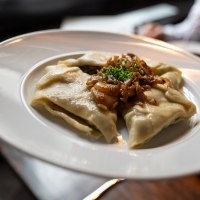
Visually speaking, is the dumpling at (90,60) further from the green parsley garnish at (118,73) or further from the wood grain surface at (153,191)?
the wood grain surface at (153,191)

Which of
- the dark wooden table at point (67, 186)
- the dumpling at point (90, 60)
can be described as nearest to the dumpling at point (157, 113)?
the dumpling at point (90, 60)

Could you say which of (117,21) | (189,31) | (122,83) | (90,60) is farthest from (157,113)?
(117,21)

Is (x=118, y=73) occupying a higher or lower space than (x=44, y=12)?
higher

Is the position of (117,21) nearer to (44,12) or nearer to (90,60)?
(44,12)

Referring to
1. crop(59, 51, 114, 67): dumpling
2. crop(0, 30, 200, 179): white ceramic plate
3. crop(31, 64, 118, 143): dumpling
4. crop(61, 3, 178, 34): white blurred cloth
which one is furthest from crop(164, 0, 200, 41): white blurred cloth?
crop(31, 64, 118, 143): dumpling

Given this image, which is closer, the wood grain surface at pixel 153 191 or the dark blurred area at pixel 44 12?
the wood grain surface at pixel 153 191

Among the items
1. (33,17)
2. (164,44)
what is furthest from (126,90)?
(33,17)

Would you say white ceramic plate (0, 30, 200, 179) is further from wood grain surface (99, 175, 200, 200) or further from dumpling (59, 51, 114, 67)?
wood grain surface (99, 175, 200, 200)

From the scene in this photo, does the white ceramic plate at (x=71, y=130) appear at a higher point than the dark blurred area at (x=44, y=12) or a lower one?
higher
